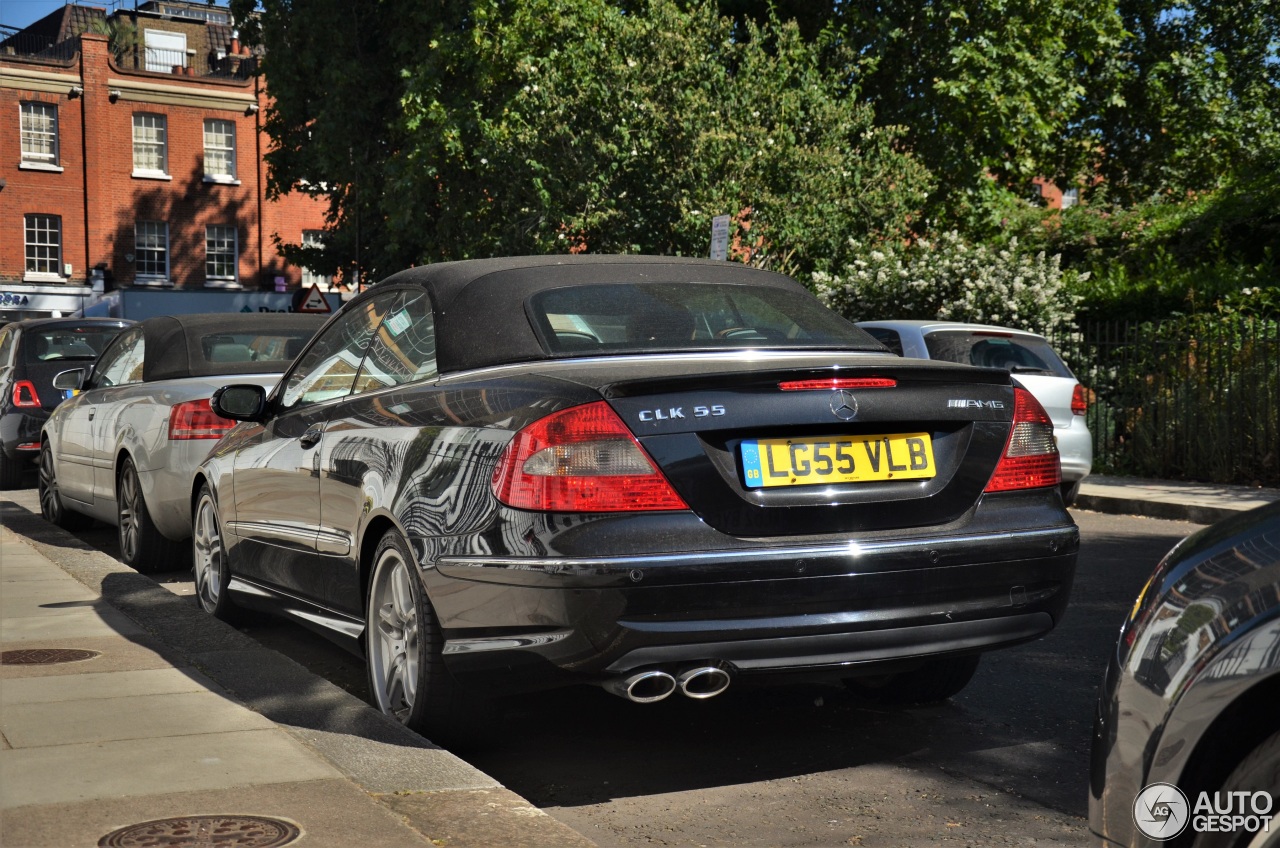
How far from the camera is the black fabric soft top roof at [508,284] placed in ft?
16.3

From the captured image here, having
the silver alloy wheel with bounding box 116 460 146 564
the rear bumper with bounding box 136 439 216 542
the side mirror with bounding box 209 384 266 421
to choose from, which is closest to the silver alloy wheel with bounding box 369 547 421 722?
the side mirror with bounding box 209 384 266 421

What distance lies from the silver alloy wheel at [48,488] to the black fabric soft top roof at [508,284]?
6.90 meters

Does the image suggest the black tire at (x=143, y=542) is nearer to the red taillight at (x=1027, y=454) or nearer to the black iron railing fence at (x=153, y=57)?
the red taillight at (x=1027, y=454)

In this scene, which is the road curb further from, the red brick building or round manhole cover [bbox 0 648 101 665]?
the red brick building

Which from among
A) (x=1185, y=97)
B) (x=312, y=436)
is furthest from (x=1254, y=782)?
(x=1185, y=97)

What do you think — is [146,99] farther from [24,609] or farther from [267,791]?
[267,791]

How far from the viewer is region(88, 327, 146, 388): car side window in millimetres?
10164

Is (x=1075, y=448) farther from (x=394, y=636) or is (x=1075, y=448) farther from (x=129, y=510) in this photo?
(x=394, y=636)

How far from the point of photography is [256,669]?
5.57m

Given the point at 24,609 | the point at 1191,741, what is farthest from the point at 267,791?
the point at 24,609

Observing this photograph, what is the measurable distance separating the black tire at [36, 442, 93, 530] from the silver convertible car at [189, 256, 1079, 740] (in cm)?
691

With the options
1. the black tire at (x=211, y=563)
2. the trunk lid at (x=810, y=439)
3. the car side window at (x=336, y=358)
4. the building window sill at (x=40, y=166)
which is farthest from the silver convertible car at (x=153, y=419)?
the building window sill at (x=40, y=166)

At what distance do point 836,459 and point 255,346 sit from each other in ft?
21.3

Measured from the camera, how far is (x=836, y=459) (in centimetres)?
429
